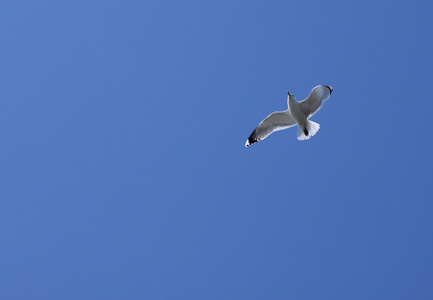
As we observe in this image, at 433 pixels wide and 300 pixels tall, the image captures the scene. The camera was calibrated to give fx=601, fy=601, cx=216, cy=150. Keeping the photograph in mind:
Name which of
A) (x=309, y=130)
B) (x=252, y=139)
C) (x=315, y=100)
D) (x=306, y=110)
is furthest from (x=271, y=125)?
(x=315, y=100)

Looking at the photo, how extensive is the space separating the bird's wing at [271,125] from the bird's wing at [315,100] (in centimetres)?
59

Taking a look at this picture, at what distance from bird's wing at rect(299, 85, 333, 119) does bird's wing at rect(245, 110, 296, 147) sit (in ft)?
1.92

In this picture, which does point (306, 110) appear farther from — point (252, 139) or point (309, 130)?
point (252, 139)

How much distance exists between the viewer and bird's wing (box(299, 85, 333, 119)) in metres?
14.5

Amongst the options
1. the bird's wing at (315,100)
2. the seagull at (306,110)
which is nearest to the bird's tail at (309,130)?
the seagull at (306,110)

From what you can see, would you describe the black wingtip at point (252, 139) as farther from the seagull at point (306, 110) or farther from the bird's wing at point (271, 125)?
the seagull at point (306, 110)

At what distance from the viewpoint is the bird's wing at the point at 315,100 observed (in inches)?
572

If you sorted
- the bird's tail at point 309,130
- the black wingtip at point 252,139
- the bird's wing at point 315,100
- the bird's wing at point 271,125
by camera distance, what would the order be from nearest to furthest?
the bird's wing at point 315,100, the bird's tail at point 309,130, the bird's wing at point 271,125, the black wingtip at point 252,139

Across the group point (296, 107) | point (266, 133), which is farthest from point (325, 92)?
point (266, 133)

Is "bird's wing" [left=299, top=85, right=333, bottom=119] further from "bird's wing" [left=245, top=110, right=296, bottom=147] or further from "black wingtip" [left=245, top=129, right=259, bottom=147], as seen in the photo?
"black wingtip" [left=245, top=129, right=259, bottom=147]

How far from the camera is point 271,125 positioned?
15.8 meters

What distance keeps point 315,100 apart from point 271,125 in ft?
5.02

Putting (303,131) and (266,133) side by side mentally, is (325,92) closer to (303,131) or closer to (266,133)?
(303,131)

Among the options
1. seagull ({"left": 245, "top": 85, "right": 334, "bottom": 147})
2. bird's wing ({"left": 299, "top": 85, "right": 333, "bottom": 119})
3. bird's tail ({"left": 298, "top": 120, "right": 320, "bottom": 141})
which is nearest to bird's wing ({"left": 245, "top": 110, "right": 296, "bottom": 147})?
seagull ({"left": 245, "top": 85, "right": 334, "bottom": 147})
